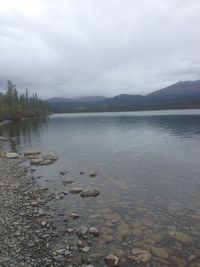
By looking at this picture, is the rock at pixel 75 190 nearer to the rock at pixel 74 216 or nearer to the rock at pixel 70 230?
the rock at pixel 74 216

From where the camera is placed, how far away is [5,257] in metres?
11.0

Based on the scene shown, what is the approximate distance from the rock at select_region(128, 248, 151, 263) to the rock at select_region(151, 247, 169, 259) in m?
0.35

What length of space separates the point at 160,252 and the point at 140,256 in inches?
43.4

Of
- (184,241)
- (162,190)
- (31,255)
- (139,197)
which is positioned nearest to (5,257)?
(31,255)

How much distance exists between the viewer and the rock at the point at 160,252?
460 inches

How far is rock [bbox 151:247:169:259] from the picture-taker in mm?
11695

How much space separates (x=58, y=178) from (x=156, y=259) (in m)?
15.8

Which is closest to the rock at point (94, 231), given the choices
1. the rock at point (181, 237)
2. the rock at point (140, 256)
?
the rock at point (140, 256)

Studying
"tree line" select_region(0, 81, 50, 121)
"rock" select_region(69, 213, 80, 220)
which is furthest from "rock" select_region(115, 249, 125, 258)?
"tree line" select_region(0, 81, 50, 121)

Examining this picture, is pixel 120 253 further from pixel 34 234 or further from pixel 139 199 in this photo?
pixel 139 199

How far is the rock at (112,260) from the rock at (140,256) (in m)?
0.68

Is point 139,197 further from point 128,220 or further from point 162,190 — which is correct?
point 128,220

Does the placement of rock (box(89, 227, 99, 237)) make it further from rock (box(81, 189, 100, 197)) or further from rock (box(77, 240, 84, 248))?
rock (box(81, 189, 100, 197))

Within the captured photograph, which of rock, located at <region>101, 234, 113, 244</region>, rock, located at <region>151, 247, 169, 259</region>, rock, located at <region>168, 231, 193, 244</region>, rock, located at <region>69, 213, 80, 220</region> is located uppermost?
rock, located at <region>69, 213, 80, 220</region>
